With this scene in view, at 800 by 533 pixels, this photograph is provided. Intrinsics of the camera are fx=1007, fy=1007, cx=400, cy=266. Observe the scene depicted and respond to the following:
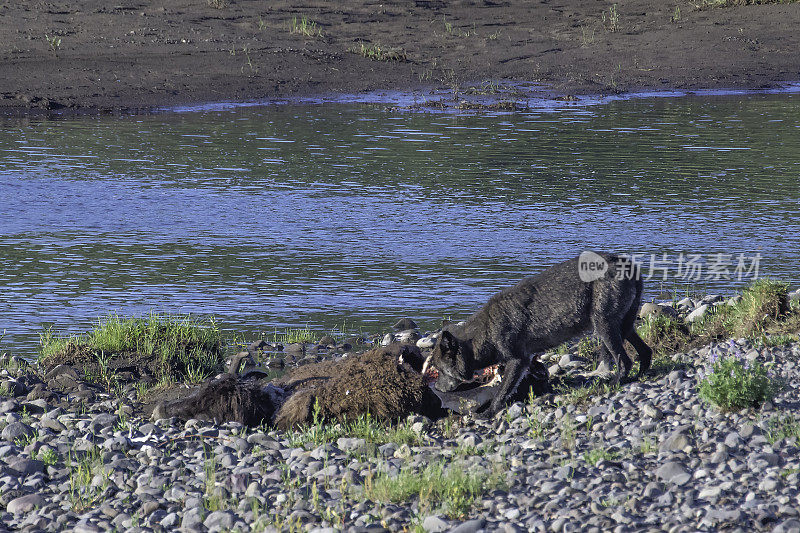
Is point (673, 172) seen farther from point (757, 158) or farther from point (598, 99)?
point (598, 99)

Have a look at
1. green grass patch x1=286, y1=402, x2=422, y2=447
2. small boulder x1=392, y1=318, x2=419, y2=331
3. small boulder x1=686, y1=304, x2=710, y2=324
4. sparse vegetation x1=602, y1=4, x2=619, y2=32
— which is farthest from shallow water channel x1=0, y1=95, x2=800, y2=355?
Result: sparse vegetation x1=602, y1=4, x2=619, y2=32

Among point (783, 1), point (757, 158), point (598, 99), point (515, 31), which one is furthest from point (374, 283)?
point (783, 1)

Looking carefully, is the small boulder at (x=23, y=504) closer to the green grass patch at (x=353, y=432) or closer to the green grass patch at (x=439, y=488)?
the green grass patch at (x=353, y=432)

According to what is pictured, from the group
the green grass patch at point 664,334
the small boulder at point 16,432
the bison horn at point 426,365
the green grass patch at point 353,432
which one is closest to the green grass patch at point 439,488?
the green grass patch at point 353,432

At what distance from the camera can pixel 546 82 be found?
27.7 metres

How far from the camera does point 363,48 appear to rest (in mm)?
28703

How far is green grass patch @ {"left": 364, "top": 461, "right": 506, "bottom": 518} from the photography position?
5309mm

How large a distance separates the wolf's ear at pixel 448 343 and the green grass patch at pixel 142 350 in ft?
7.90

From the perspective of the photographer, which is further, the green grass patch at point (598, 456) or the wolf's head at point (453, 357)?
the wolf's head at point (453, 357)

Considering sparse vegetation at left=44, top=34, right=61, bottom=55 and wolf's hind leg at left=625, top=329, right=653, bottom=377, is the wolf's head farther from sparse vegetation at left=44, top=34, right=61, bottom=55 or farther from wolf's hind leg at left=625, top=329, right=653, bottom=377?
sparse vegetation at left=44, top=34, right=61, bottom=55

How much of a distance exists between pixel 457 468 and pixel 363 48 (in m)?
24.2

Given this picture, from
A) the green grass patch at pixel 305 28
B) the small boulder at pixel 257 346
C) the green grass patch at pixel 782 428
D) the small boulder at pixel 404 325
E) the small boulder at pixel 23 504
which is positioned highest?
the green grass patch at pixel 305 28

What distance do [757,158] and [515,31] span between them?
1348 cm

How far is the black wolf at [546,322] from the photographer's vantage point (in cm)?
743
